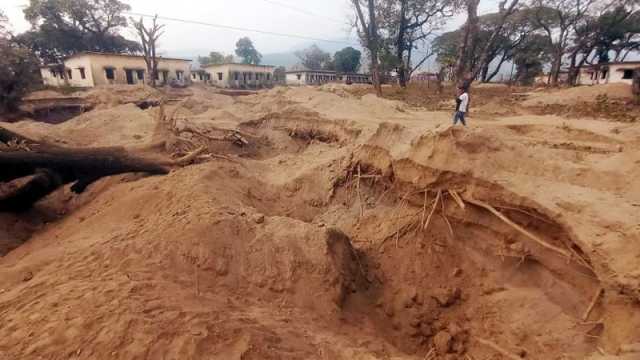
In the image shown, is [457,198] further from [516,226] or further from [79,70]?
[79,70]

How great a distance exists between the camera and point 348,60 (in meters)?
39.1

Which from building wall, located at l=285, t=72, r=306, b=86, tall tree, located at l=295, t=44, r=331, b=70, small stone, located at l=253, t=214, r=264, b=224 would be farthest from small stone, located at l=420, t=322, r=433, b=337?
tall tree, located at l=295, t=44, r=331, b=70

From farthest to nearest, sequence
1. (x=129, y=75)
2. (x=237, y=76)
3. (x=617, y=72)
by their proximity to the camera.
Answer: (x=237, y=76)
(x=129, y=75)
(x=617, y=72)

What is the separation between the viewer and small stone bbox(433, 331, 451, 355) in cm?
397

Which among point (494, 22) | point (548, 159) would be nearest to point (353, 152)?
point (548, 159)

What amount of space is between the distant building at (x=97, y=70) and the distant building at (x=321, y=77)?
39.8 feet

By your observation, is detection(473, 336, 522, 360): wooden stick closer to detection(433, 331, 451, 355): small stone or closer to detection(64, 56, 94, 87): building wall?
detection(433, 331, 451, 355): small stone

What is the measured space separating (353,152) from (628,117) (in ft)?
24.4

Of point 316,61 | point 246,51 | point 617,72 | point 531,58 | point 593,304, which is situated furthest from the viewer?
point 246,51

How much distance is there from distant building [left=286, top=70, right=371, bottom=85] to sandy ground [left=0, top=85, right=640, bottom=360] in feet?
106

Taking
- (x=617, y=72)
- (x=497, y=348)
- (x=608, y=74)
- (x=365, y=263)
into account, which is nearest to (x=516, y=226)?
(x=497, y=348)

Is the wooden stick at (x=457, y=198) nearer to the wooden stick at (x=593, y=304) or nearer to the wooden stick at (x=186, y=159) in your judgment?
the wooden stick at (x=593, y=304)

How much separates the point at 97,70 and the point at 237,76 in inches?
502

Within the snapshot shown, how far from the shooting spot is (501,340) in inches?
149
